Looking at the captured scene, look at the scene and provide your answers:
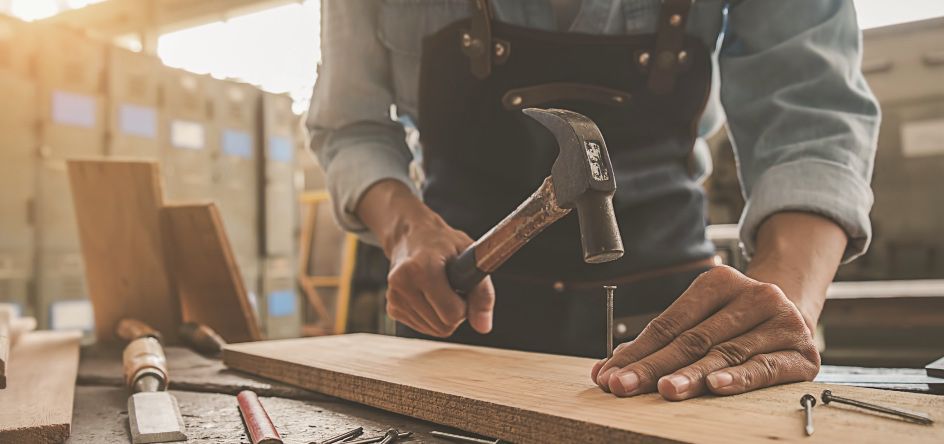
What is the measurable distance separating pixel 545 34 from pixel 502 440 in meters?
0.77

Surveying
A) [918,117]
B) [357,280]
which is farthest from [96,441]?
[357,280]

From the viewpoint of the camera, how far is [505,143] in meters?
1.33

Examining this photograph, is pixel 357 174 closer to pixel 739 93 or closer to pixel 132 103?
pixel 739 93

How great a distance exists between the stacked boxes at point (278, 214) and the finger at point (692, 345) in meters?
4.64

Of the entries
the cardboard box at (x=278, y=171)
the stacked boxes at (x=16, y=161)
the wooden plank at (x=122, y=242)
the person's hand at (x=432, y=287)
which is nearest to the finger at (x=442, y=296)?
the person's hand at (x=432, y=287)

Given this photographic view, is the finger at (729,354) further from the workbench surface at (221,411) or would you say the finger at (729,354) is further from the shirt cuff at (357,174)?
the shirt cuff at (357,174)

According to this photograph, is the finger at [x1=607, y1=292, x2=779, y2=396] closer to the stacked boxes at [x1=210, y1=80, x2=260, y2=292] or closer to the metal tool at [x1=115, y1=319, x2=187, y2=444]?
the metal tool at [x1=115, y1=319, x2=187, y2=444]

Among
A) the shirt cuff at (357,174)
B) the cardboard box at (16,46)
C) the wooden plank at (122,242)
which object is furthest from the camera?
the cardboard box at (16,46)

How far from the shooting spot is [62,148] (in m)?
3.91

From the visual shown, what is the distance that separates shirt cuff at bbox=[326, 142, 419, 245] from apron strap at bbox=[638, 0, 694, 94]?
1.69 ft

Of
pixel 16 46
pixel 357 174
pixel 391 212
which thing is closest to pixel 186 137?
pixel 16 46

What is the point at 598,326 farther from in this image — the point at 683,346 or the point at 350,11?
the point at 350,11

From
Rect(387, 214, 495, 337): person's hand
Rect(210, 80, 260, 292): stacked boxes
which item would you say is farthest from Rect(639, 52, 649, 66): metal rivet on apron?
Rect(210, 80, 260, 292): stacked boxes

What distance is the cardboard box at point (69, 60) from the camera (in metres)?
3.79
